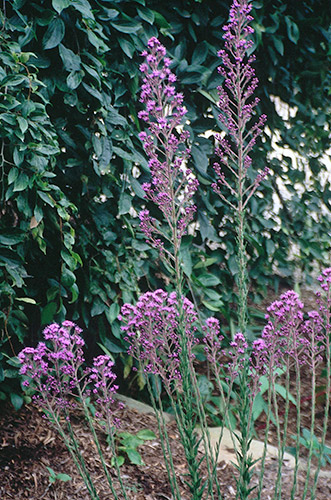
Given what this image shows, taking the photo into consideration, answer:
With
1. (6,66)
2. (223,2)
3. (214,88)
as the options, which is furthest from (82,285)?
(223,2)

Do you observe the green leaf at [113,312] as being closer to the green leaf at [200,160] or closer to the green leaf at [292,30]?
the green leaf at [200,160]

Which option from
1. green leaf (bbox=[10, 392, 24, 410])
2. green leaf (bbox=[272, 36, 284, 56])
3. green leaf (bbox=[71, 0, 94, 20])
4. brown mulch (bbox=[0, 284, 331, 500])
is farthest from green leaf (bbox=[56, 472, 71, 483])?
green leaf (bbox=[272, 36, 284, 56])

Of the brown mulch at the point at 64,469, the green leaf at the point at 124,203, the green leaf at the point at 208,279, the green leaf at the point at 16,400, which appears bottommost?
the brown mulch at the point at 64,469

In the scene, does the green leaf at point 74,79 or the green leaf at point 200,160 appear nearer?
the green leaf at point 74,79

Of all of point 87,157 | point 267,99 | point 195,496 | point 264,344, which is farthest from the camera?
point 267,99

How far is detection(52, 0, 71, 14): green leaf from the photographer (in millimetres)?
1932

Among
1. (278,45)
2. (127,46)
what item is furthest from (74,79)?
(278,45)

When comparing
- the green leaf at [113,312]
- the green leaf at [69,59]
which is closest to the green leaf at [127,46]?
the green leaf at [69,59]

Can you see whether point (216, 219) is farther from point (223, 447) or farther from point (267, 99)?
point (223, 447)

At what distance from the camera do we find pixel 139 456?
92.1 inches

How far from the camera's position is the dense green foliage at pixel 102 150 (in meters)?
1.98

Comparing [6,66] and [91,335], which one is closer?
[6,66]

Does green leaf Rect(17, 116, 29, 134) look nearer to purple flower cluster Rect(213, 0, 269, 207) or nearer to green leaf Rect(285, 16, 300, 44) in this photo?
purple flower cluster Rect(213, 0, 269, 207)

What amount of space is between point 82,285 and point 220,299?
93 cm
